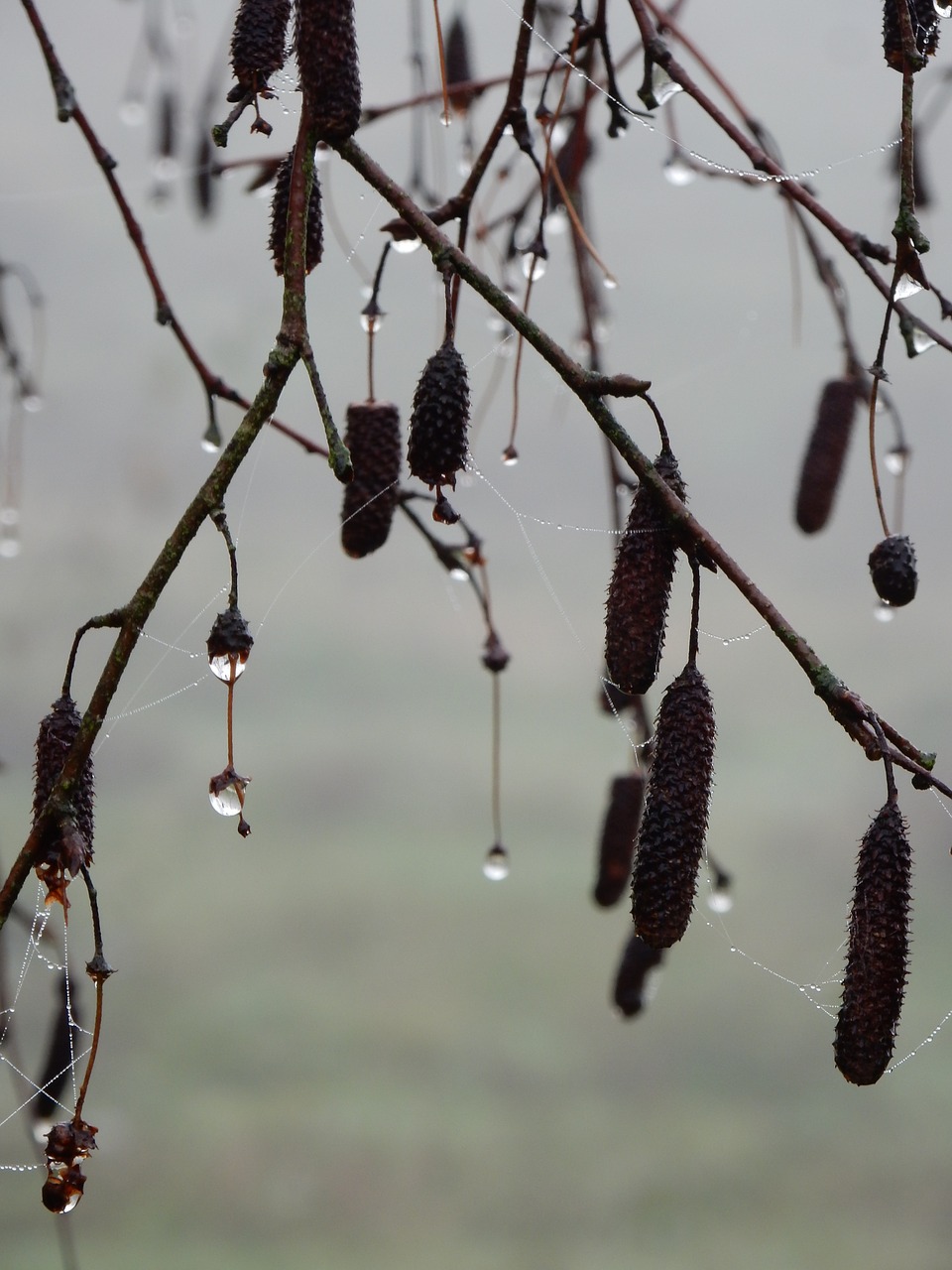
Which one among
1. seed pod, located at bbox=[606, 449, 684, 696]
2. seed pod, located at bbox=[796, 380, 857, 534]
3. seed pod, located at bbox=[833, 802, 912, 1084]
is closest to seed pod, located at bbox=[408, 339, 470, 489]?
seed pod, located at bbox=[606, 449, 684, 696]

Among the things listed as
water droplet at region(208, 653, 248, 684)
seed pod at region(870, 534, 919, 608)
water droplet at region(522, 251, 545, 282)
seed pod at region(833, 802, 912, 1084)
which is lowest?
seed pod at region(833, 802, 912, 1084)

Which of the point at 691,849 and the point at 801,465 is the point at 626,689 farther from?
the point at 801,465

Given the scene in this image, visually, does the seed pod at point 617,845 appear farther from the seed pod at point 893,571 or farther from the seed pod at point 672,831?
the seed pod at point 672,831

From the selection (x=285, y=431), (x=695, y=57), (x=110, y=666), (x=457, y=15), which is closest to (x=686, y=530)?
(x=110, y=666)

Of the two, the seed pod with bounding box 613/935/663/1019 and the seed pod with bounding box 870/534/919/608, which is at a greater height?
the seed pod with bounding box 870/534/919/608

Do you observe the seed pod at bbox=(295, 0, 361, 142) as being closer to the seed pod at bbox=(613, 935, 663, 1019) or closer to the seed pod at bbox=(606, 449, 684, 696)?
the seed pod at bbox=(606, 449, 684, 696)

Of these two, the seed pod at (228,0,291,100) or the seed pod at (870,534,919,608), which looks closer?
the seed pod at (228,0,291,100)

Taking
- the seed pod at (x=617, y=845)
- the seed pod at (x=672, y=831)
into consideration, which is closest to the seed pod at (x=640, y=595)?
the seed pod at (x=672, y=831)
